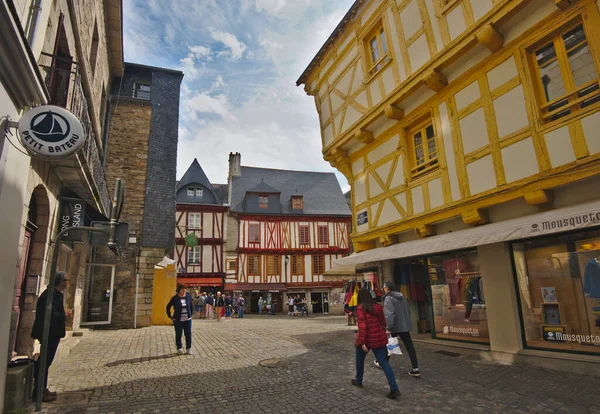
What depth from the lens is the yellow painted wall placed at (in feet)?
46.0

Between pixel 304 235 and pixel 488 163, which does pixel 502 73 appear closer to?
pixel 488 163

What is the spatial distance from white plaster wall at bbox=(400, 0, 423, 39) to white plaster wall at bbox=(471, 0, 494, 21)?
128cm

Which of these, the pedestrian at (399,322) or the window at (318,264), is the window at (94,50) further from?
the window at (318,264)

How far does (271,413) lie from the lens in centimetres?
394

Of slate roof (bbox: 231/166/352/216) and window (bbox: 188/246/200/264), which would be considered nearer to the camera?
window (bbox: 188/246/200/264)

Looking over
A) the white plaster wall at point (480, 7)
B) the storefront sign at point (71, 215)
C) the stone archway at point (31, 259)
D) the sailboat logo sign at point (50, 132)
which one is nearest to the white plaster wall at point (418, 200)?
the white plaster wall at point (480, 7)

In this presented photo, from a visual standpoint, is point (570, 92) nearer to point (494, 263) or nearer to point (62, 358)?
point (494, 263)

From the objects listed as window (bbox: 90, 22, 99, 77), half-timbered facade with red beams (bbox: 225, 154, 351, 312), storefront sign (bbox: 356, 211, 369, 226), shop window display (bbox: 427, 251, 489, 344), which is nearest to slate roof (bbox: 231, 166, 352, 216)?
half-timbered facade with red beams (bbox: 225, 154, 351, 312)

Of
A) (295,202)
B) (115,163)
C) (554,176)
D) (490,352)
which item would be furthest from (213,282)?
(554,176)

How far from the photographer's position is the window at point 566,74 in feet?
16.7

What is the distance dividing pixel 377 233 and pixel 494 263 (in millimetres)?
2968

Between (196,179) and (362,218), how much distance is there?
2123cm

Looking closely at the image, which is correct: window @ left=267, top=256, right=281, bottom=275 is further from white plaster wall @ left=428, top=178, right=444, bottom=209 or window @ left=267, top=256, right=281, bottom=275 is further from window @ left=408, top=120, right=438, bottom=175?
white plaster wall @ left=428, top=178, right=444, bottom=209

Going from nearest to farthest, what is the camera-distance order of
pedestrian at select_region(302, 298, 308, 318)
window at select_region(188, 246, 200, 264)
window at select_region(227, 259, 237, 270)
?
pedestrian at select_region(302, 298, 308, 318) < window at select_region(188, 246, 200, 264) < window at select_region(227, 259, 237, 270)
